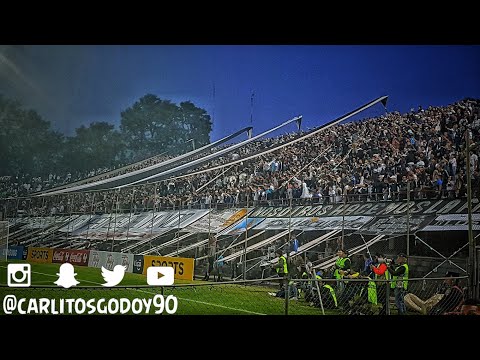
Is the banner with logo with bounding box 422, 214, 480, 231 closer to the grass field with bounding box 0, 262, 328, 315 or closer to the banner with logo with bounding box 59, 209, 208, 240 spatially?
the grass field with bounding box 0, 262, 328, 315

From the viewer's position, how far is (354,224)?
8.87 meters

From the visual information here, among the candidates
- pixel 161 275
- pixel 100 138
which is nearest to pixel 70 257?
pixel 161 275

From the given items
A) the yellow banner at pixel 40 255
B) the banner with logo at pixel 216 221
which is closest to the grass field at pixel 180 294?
the yellow banner at pixel 40 255

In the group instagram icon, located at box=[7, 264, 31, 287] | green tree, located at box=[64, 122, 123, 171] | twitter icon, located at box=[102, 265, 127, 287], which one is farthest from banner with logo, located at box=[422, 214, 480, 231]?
instagram icon, located at box=[7, 264, 31, 287]

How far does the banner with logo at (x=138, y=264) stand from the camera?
8.88 meters

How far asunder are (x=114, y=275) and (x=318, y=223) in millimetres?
3298

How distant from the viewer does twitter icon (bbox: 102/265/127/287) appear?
8.12m

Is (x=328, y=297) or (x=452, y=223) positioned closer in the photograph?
(x=328, y=297)

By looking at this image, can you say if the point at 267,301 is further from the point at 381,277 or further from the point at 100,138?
the point at 100,138

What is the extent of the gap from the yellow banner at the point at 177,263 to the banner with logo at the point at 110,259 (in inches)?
11.1

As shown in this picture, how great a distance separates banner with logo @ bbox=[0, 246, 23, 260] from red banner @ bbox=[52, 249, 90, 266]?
0.50m

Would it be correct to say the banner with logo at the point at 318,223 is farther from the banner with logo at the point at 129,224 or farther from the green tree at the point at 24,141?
the green tree at the point at 24,141

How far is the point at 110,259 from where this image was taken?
9125 millimetres
